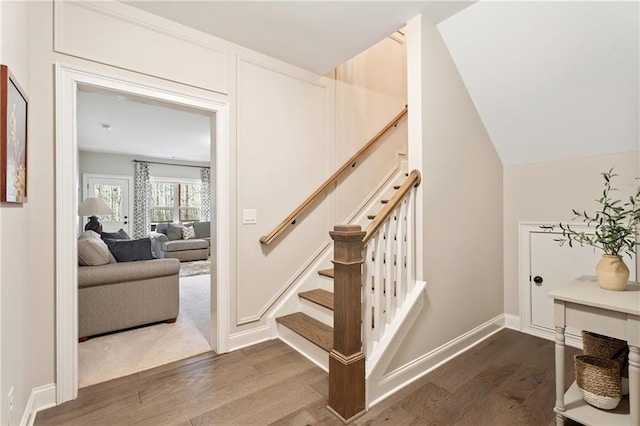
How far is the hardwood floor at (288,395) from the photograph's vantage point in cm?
161

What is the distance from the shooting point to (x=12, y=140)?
1.30 meters

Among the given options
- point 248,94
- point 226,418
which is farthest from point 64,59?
point 226,418

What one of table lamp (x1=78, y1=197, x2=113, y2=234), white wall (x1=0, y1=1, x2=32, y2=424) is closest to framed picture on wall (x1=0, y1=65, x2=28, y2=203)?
white wall (x1=0, y1=1, x2=32, y2=424)

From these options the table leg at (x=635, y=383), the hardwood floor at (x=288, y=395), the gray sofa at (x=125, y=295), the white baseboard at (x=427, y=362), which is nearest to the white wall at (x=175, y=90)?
the hardwood floor at (x=288, y=395)

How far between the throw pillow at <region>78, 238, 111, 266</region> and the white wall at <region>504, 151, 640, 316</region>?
3.88 meters

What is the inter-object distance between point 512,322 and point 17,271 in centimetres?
365

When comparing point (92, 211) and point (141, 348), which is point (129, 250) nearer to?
point (141, 348)

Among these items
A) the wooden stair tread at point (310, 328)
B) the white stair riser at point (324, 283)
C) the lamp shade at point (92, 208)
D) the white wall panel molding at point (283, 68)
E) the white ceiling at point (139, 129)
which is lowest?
the wooden stair tread at point (310, 328)

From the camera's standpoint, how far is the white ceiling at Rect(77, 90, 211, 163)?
4219 mm

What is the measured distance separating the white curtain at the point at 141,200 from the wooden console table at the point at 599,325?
27.2 feet

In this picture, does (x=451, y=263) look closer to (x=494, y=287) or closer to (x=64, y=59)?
(x=494, y=287)

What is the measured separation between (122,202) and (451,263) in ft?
25.9

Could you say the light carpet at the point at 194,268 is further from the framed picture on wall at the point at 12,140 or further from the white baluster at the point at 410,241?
the white baluster at the point at 410,241

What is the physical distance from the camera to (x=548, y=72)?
210 cm
